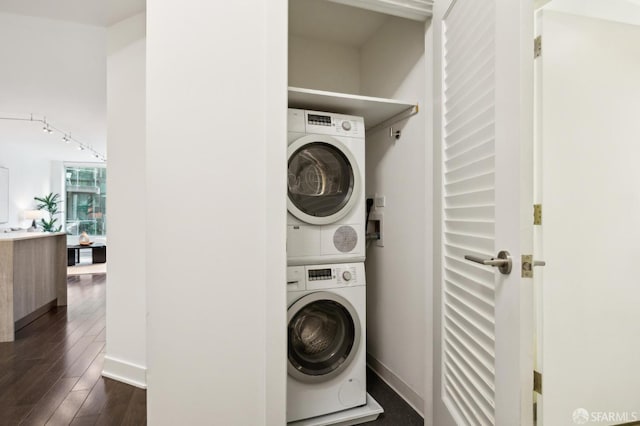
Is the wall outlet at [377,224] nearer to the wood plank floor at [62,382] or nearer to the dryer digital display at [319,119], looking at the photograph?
the dryer digital display at [319,119]

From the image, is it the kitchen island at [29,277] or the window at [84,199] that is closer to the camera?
the kitchen island at [29,277]

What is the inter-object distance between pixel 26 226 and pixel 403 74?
8734 mm

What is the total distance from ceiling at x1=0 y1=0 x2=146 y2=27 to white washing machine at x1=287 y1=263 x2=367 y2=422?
201 centimetres

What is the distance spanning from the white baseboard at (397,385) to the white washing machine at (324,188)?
88 centimetres

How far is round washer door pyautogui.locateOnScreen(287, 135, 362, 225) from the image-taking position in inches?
68.7

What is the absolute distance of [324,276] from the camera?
5.80 ft

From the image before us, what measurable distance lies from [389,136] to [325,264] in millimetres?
1036

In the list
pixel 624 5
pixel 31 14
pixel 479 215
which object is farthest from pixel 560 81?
pixel 31 14

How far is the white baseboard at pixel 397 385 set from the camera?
1838 mm

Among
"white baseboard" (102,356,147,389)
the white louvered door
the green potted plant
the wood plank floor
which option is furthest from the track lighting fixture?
the white louvered door

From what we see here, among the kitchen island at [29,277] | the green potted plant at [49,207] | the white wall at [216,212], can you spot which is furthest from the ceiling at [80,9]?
the green potted plant at [49,207]

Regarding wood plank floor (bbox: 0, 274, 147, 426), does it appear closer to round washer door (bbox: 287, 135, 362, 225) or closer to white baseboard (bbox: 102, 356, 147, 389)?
white baseboard (bbox: 102, 356, 147, 389)

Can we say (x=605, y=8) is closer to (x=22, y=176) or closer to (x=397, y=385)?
(x=397, y=385)

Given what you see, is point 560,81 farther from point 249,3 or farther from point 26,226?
point 26,226
